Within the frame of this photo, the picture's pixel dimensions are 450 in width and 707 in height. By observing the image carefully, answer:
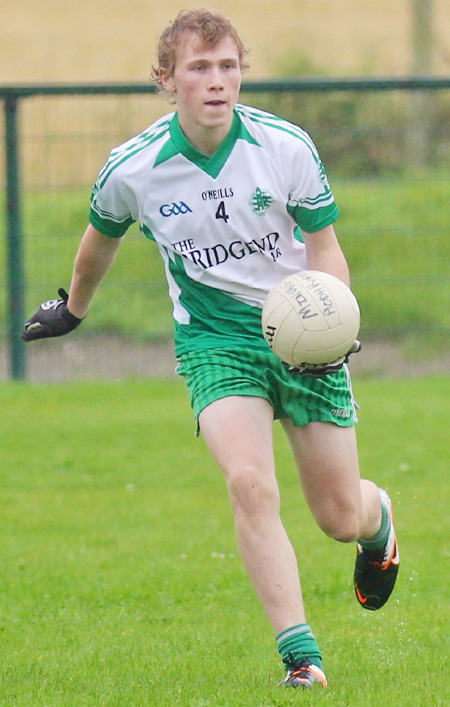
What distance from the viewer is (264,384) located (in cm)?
468

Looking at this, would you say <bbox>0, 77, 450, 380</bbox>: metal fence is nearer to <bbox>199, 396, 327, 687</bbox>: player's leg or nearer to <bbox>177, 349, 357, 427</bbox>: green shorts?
<bbox>177, 349, 357, 427</bbox>: green shorts

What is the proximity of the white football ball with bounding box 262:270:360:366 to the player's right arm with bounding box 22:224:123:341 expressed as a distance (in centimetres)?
90

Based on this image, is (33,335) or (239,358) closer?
(239,358)

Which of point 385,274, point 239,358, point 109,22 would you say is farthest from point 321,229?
point 109,22

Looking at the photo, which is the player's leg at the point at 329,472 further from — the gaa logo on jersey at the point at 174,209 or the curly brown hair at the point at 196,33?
the curly brown hair at the point at 196,33

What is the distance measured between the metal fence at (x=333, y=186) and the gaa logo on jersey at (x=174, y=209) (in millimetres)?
6994

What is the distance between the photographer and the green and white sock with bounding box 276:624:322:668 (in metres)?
4.30

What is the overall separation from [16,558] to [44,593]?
695 mm

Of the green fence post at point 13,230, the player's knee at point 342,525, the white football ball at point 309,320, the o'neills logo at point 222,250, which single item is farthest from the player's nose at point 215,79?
the green fence post at point 13,230

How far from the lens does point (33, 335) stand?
5363 millimetres

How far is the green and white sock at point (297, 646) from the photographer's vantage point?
430cm

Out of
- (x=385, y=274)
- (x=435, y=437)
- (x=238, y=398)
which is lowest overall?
(x=435, y=437)

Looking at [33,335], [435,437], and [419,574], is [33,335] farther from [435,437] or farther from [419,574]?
[435,437]

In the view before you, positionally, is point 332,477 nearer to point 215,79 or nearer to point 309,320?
point 309,320
